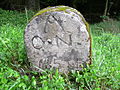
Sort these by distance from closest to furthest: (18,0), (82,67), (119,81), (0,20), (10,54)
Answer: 1. (119,81)
2. (82,67)
3. (10,54)
4. (0,20)
5. (18,0)

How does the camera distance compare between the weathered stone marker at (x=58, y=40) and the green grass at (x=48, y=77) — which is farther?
the weathered stone marker at (x=58, y=40)

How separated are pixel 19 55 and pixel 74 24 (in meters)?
0.93

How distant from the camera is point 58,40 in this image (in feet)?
7.51

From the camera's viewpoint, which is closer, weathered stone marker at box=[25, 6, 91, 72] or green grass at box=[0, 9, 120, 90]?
green grass at box=[0, 9, 120, 90]

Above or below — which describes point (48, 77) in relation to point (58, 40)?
below

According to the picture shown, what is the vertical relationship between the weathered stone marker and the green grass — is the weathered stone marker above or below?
above

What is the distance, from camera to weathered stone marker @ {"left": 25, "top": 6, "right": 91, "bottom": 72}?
222cm

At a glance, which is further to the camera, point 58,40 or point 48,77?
point 58,40

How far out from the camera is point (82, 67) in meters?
2.32

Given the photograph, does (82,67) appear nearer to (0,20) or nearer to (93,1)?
(0,20)

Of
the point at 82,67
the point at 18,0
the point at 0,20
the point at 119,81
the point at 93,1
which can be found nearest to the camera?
the point at 119,81

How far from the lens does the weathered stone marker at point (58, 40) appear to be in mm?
2219

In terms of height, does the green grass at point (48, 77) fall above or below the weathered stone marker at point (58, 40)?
below

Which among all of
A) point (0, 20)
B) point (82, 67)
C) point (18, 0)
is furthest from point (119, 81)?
point (18, 0)
